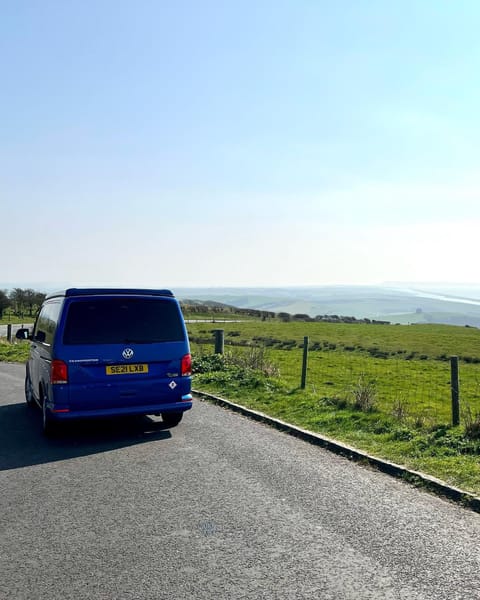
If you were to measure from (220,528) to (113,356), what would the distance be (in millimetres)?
3736

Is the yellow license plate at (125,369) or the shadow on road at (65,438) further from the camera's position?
the yellow license plate at (125,369)

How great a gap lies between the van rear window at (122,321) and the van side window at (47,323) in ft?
1.37

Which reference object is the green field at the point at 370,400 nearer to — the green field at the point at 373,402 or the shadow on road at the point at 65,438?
the green field at the point at 373,402

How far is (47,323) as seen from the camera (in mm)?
8844

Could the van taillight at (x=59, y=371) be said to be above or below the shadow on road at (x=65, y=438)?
above

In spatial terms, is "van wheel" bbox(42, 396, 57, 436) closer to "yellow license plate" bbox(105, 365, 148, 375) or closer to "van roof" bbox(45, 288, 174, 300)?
"yellow license plate" bbox(105, 365, 148, 375)

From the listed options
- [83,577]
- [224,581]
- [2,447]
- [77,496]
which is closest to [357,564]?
[224,581]

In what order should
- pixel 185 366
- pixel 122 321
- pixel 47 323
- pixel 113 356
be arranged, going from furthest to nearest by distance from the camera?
pixel 47 323
pixel 185 366
pixel 122 321
pixel 113 356

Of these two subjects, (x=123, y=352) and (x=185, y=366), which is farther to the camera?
(x=185, y=366)

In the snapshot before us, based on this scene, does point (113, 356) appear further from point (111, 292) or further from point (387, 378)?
point (387, 378)

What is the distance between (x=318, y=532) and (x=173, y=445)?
11.1 feet

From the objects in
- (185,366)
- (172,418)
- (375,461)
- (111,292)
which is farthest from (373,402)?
(111,292)

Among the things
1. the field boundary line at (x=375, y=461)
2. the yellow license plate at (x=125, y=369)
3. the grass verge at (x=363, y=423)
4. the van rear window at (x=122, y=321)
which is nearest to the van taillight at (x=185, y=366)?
the van rear window at (x=122, y=321)

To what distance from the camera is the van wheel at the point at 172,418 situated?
29.1 ft
